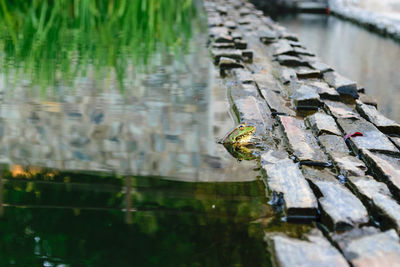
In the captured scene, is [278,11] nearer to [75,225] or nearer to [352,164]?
[352,164]

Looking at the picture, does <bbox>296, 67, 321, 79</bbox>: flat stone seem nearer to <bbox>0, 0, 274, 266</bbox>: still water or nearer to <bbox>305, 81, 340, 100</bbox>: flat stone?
<bbox>305, 81, 340, 100</bbox>: flat stone

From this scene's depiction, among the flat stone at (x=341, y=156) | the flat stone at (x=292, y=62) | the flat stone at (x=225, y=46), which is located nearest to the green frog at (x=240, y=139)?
the flat stone at (x=341, y=156)

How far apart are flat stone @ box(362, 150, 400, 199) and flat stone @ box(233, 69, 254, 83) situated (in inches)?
51.8

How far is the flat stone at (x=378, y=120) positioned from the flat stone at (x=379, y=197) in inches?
25.4

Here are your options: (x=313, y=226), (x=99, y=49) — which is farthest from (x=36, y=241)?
(x=99, y=49)

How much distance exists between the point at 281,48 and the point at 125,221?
2.95 m

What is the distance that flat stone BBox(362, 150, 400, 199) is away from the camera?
1859 millimetres

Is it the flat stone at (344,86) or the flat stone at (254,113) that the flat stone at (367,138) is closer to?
the flat stone at (254,113)

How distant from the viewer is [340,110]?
2.77 metres

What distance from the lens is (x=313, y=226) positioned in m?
1.64

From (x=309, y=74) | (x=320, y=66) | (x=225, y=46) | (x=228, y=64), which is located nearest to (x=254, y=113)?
(x=309, y=74)

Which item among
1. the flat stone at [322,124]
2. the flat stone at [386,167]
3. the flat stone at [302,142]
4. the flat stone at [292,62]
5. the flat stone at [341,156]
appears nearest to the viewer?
the flat stone at [386,167]

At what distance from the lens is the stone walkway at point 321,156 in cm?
149

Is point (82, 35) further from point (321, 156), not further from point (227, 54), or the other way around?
point (321, 156)
